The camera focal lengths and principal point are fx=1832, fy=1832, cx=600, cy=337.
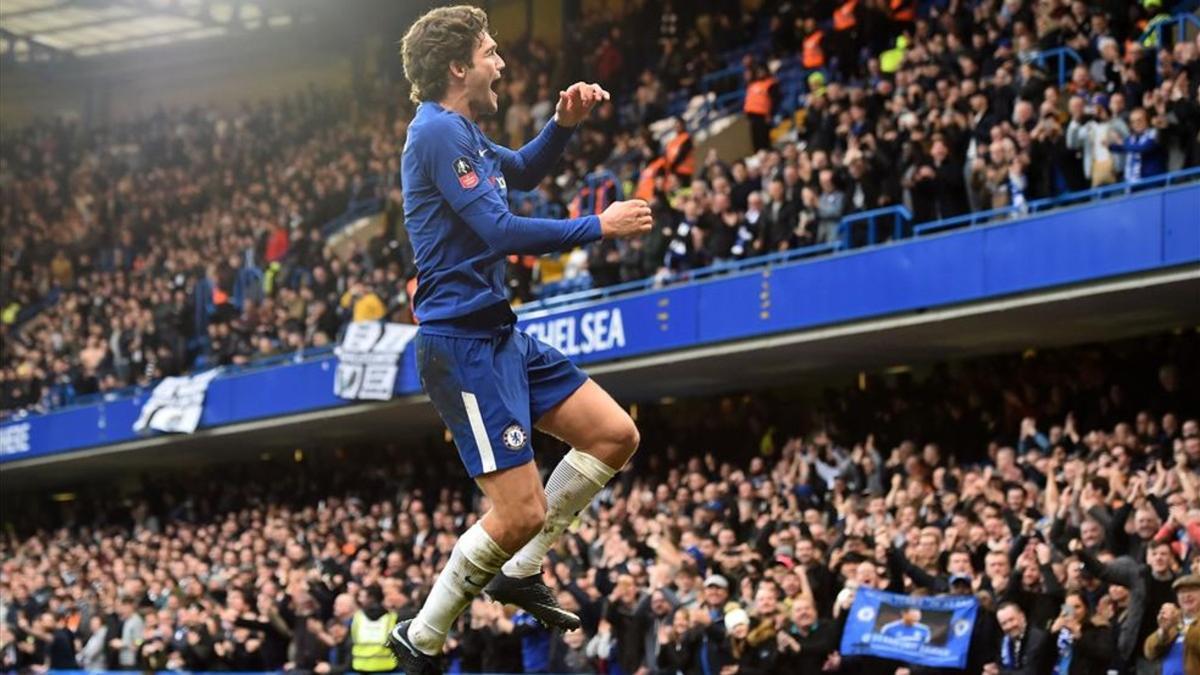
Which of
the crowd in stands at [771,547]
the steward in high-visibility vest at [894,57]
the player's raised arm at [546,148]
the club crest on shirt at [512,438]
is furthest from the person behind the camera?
the steward in high-visibility vest at [894,57]

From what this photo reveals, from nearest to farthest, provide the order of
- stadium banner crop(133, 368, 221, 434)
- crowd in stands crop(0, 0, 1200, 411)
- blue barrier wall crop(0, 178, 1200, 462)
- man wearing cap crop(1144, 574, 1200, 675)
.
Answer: man wearing cap crop(1144, 574, 1200, 675) → blue barrier wall crop(0, 178, 1200, 462) → crowd in stands crop(0, 0, 1200, 411) → stadium banner crop(133, 368, 221, 434)

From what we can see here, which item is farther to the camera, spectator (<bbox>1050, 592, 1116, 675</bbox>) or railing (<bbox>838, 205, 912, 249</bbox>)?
railing (<bbox>838, 205, 912, 249</bbox>)

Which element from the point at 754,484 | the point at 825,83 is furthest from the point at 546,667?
the point at 825,83

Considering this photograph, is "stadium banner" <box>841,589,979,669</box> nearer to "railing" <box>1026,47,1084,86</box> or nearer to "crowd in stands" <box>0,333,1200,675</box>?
"crowd in stands" <box>0,333,1200,675</box>

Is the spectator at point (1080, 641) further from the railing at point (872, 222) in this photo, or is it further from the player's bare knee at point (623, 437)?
the player's bare knee at point (623, 437)

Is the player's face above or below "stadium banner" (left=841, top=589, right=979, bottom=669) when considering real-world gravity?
above

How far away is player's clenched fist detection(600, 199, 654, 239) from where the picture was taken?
634 centimetres

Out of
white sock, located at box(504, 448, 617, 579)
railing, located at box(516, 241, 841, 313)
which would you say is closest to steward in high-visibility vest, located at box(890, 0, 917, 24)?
railing, located at box(516, 241, 841, 313)

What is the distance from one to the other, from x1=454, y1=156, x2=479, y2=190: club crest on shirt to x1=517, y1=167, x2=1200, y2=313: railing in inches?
446

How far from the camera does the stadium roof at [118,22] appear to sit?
3784 cm

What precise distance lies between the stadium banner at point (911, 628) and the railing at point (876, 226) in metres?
4.93

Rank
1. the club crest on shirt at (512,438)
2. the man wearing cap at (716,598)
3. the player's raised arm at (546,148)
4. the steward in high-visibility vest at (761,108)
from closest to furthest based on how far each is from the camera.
Result: the club crest on shirt at (512,438)
the player's raised arm at (546,148)
the man wearing cap at (716,598)
the steward in high-visibility vest at (761,108)

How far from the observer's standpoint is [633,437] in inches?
265

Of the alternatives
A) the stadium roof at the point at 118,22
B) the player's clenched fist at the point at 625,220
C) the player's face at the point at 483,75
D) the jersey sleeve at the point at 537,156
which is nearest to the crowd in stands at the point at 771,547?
the jersey sleeve at the point at 537,156
